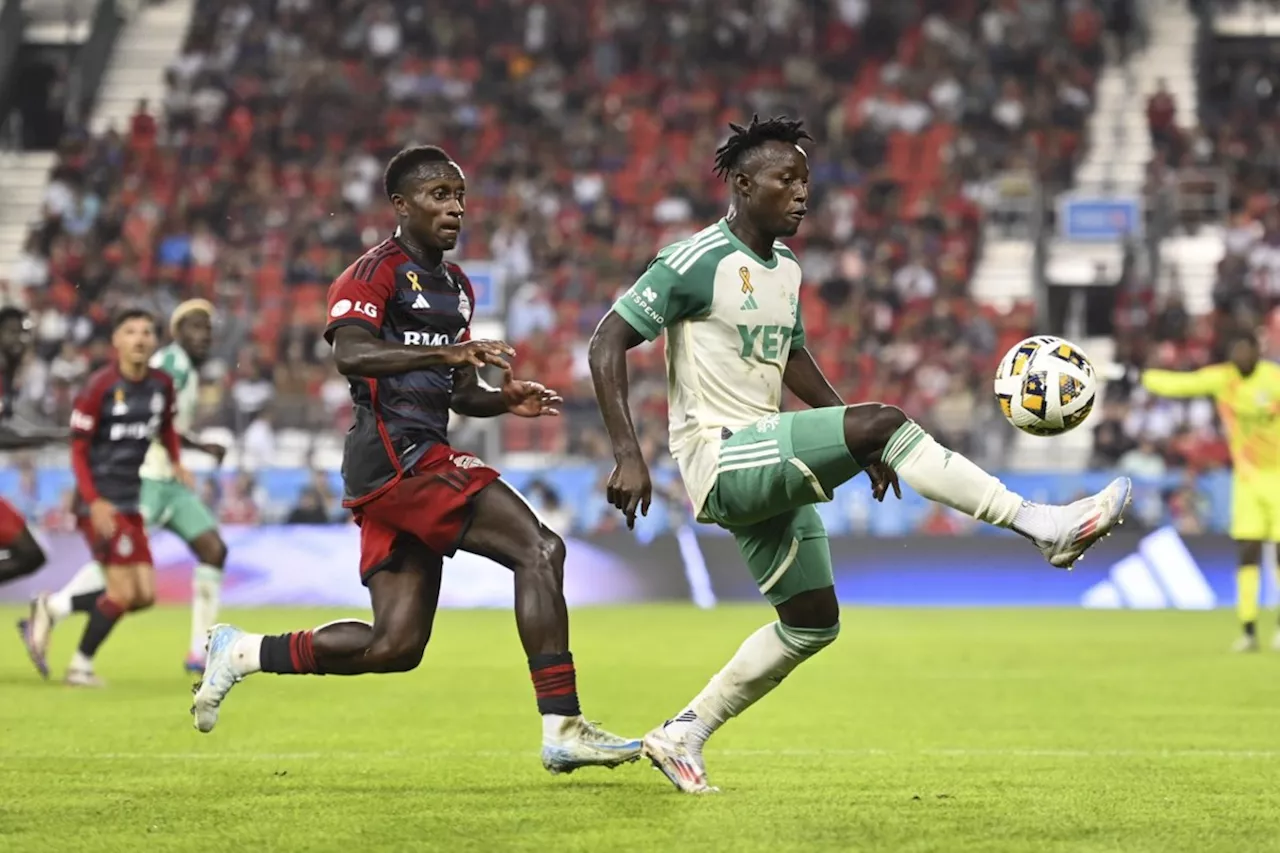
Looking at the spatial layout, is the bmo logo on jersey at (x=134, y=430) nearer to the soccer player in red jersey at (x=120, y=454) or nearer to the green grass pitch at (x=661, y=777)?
the soccer player in red jersey at (x=120, y=454)

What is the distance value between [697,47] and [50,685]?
2226cm

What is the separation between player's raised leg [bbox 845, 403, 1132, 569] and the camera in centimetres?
615

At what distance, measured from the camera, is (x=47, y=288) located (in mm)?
28281

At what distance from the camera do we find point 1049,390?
7.11 meters

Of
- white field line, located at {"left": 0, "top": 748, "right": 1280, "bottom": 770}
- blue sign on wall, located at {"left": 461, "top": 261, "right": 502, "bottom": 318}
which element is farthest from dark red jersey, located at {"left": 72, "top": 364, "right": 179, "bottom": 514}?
blue sign on wall, located at {"left": 461, "top": 261, "right": 502, "bottom": 318}

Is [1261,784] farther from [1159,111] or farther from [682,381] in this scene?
[1159,111]

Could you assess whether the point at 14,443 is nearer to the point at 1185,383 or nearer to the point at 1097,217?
the point at 1185,383

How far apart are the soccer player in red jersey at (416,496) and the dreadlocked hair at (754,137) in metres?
1.03

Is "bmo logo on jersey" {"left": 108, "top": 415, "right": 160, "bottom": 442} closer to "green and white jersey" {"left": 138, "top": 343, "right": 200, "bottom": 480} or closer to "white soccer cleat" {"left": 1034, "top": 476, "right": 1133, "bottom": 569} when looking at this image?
"green and white jersey" {"left": 138, "top": 343, "right": 200, "bottom": 480}

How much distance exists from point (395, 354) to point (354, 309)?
0.31 metres

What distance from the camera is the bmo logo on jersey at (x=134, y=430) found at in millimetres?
12711

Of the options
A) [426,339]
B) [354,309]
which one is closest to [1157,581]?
[426,339]

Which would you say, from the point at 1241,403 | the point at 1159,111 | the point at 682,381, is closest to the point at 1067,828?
the point at 682,381

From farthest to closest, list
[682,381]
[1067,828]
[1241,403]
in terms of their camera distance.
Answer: [1241,403] → [682,381] → [1067,828]
